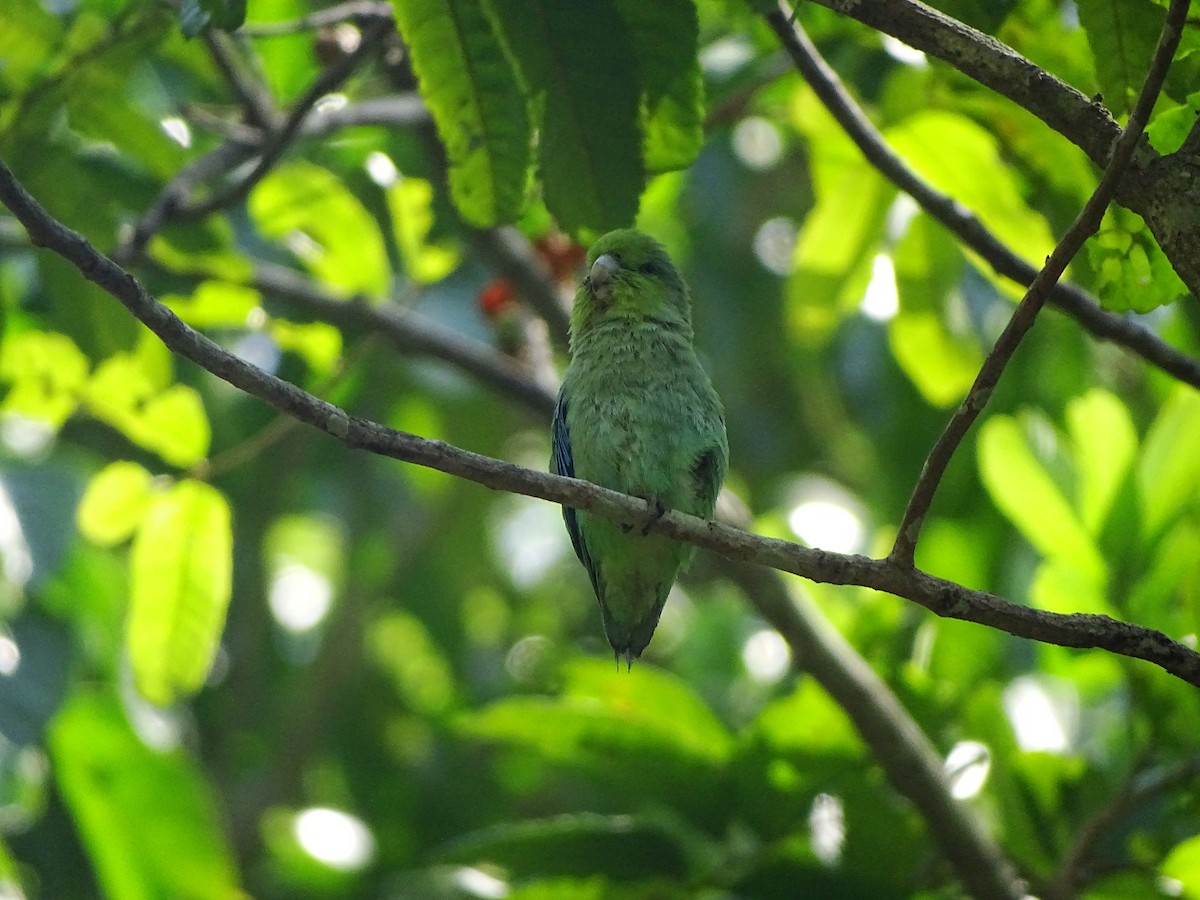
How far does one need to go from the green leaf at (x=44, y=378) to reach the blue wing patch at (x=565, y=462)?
1413 mm

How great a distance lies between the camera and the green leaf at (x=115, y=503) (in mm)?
3699

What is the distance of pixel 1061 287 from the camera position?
2.94m

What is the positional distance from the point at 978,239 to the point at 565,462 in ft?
3.78

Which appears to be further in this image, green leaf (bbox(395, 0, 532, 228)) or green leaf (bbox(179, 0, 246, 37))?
green leaf (bbox(395, 0, 532, 228))

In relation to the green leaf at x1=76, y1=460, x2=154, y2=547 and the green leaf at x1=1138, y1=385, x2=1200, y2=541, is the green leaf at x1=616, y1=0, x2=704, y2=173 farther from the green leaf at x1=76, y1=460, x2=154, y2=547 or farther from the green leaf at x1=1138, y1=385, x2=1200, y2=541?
the green leaf at x1=76, y1=460, x2=154, y2=547

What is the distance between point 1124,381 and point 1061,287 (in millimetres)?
2967

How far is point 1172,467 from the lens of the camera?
3402mm

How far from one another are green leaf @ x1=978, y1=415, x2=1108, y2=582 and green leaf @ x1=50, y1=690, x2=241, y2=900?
277cm

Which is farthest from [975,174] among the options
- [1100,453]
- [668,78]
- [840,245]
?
[668,78]

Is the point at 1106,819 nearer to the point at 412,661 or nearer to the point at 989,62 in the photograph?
the point at 989,62

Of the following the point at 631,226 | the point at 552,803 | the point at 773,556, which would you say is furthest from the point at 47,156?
the point at 552,803

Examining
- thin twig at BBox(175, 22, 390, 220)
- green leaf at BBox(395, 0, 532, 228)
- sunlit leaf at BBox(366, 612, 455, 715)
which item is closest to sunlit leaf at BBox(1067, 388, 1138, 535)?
green leaf at BBox(395, 0, 532, 228)

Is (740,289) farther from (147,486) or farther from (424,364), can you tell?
(147,486)

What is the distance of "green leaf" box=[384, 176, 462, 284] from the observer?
4.18 m
